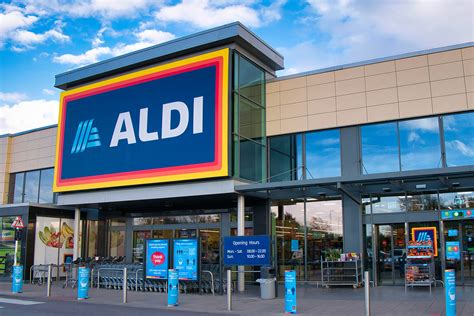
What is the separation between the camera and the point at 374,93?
781 inches

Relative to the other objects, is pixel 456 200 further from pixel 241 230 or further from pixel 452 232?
pixel 241 230

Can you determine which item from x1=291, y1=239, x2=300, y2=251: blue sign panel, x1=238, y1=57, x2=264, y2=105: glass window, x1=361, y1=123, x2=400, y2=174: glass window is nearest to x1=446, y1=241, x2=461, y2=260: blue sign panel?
x1=361, y1=123, x2=400, y2=174: glass window

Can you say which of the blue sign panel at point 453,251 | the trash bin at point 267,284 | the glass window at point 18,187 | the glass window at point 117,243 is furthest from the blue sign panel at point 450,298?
the glass window at point 18,187

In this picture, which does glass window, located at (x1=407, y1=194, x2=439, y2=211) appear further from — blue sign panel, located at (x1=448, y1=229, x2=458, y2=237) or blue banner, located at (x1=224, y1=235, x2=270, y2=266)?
blue banner, located at (x1=224, y1=235, x2=270, y2=266)

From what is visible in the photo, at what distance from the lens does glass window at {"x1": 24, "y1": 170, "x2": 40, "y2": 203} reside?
29.9 metres

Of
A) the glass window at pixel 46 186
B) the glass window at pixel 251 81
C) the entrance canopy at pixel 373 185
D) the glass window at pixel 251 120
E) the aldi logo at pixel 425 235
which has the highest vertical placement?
the glass window at pixel 251 81

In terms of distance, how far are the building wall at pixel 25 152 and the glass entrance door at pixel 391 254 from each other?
61.7 feet

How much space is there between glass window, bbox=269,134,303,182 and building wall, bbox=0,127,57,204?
13.8m

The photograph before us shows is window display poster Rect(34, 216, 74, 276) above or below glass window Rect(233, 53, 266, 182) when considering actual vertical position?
below

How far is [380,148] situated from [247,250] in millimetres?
6620

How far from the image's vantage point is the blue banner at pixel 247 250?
17.6m

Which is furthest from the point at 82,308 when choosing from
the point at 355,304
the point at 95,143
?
the point at 95,143

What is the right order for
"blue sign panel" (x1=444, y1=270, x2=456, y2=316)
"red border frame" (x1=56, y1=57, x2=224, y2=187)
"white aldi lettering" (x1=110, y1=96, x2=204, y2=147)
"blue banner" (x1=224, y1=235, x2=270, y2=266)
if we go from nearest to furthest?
"blue sign panel" (x1=444, y1=270, x2=456, y2=316) < "blue banner" (x1=224, y1=235, x2=270, y2=266) < "red border frame" (x1=56, y1=57, x2=224, y2=187) < "white aldi lettering" (x1=110, y1=96, x2=204, y2=147)

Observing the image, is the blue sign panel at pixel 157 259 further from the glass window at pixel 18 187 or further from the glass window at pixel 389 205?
the glass window at pixel 18 187
